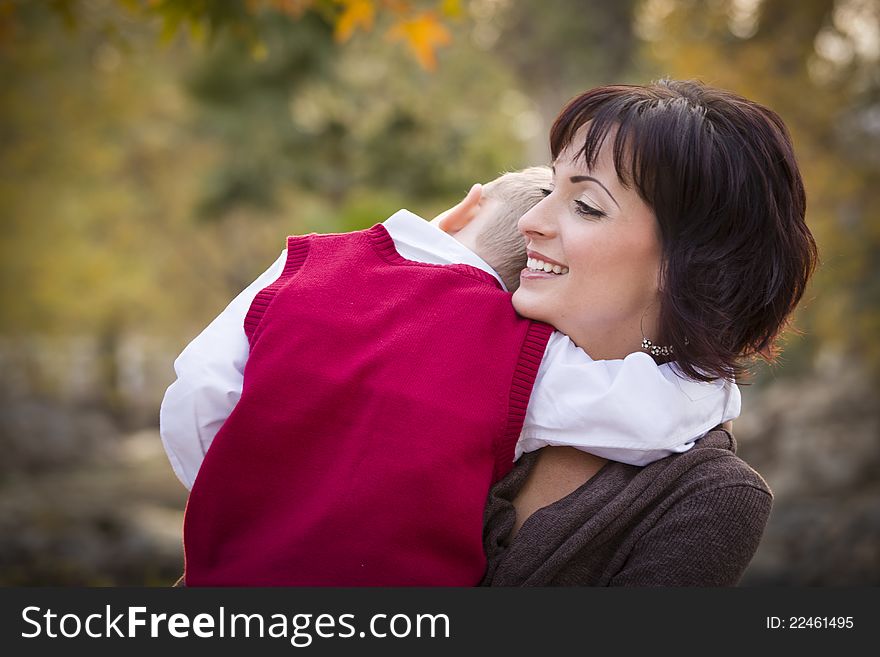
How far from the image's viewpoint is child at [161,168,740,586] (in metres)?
1.62

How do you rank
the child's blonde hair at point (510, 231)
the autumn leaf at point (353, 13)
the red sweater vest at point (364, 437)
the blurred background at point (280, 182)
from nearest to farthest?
the red sweater vest at point (364, 437), the child's blonde hair at point (510, 231), the autumn leaf at point (353, 13), the blurred background at point (280, 182)

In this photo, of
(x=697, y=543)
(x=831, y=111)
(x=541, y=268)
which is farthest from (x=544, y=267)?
(x=831, y=111)

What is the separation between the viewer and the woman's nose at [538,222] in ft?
5.94

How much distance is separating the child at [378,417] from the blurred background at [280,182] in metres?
1.68

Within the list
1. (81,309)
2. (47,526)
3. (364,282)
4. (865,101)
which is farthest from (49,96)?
(364,282)

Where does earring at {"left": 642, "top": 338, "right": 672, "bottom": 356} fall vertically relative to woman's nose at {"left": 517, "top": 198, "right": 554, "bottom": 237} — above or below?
below

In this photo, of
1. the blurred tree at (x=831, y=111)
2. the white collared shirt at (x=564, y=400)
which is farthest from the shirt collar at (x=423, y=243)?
the blurred tree at (x=831, y=111)

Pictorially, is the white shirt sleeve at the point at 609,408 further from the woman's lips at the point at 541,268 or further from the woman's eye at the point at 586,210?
the woman's eye at the point at 586,210

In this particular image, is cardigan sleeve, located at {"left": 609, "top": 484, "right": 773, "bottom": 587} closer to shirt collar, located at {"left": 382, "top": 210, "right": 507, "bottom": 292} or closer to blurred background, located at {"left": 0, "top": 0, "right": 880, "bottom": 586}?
shirt collar, located at {"left": 382, "top": 210, "right": 507, "bottom": 292}

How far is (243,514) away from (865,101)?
849 cm

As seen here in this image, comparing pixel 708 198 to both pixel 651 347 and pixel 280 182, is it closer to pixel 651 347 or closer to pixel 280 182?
pixel 651 347

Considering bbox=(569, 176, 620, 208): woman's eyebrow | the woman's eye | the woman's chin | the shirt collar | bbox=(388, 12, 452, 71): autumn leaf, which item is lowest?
the woman's chin

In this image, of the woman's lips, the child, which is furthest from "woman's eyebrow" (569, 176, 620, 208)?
the child

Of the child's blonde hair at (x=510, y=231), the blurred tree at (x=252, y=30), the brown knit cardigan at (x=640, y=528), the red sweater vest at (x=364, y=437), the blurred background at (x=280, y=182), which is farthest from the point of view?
the blurred background at (x=280, y=182)
